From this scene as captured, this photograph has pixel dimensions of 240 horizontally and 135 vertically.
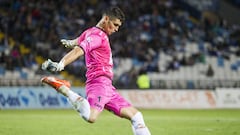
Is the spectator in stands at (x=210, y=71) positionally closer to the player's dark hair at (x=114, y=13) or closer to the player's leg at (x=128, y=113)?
the player's leg at (x=128, y=113)

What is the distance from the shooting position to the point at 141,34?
1398 inches

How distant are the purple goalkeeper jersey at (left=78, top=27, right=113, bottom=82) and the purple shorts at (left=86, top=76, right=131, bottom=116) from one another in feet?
0.36

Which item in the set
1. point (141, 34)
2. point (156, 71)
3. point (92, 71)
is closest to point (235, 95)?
point (156, 71)

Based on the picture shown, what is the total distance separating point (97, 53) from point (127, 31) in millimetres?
25353

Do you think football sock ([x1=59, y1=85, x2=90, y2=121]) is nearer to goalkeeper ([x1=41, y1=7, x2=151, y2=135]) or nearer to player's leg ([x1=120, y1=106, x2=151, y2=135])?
goalkeeper ([x1=41, y1=7, x2=151, y2=135])

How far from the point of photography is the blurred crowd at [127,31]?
3164 centimetres

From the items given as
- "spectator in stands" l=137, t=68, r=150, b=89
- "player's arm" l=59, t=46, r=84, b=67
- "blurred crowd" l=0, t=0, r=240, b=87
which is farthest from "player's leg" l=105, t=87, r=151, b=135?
"blurred crowd" l=0, t=0, r=240, b=87

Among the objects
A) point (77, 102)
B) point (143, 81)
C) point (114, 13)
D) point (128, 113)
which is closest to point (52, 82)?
point (77, 102)

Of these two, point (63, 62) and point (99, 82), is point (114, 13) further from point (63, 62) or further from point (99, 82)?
point (63, 62)

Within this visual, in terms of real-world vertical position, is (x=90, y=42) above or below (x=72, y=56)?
above

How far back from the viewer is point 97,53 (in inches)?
384

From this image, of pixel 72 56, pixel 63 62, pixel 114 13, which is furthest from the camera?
pixel 114 13

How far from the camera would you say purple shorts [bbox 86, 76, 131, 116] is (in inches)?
383

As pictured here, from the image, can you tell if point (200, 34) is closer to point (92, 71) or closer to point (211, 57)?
point (211, 57)
